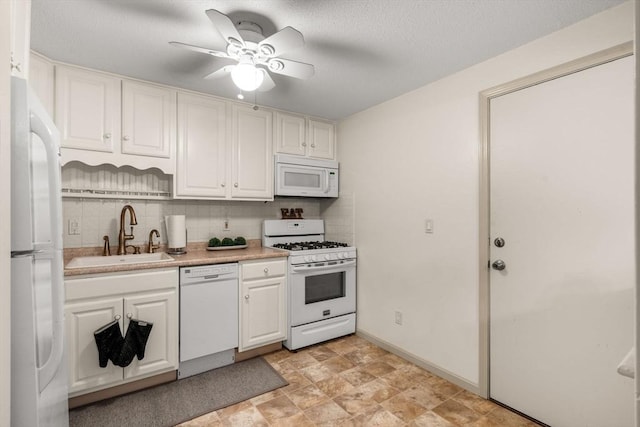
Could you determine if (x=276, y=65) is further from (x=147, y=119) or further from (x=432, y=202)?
(x=432, y=202)

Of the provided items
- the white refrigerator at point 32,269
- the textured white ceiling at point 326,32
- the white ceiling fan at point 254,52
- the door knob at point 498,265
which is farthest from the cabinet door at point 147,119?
the door knob at point 498,265

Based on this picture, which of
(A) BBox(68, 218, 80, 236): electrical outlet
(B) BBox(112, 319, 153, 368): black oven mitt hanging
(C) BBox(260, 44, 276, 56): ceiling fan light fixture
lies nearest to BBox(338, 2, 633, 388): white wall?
(C) BBox(260, 44, 276, 56): ceiling fan light fixture

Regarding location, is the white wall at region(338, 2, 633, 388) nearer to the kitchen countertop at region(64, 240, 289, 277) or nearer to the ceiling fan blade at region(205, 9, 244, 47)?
the kitchen countertop at region(64, 240, 289, 277)

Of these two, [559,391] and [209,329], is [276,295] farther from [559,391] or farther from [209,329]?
[559,391]

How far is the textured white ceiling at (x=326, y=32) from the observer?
1566 millimetres

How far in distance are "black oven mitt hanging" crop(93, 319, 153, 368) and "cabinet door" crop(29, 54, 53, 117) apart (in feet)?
4.91

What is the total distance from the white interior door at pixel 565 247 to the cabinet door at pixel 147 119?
243 centimetres

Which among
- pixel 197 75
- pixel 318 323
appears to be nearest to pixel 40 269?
pixel 197 75

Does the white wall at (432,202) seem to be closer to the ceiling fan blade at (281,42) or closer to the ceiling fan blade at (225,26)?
the ceiling fan blade at (281,42)

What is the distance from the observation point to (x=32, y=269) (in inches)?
36.8

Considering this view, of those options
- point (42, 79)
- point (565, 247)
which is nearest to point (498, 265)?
point (565, 247)

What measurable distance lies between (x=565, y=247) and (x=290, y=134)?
2.41 metres

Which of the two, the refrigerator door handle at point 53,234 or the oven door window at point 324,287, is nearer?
the refrigerator door handle at point 53,234

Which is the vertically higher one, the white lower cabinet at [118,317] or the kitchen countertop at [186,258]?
the kitchen countertop at [186,258]
